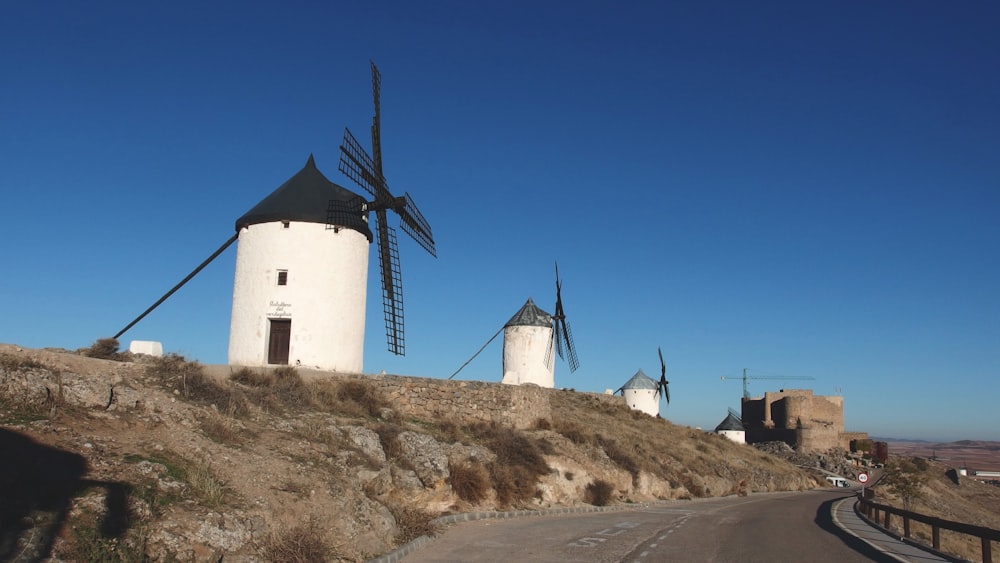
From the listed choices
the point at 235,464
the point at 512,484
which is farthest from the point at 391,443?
the point at 235,464

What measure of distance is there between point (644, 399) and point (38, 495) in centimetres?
5701

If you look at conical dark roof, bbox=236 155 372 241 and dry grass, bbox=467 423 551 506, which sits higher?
conical dark roof, bbox=236 155 372 241

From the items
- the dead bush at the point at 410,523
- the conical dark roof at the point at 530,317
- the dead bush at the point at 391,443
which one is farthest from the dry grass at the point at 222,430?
the conical dark roof at the point at 530,317

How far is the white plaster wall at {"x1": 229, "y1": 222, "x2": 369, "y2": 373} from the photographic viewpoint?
71.9 ft

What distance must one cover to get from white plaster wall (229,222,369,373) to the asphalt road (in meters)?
8.81

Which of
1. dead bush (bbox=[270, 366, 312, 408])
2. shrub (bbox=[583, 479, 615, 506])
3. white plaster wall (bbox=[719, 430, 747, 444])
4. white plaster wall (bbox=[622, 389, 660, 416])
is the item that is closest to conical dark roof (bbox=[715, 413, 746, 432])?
white plaster wall (bbox=[719, 430, 747, 444])

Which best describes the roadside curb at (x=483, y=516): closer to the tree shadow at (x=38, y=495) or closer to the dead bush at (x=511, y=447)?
the dead bush at (x=511, y=447)

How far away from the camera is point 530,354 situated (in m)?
42.8

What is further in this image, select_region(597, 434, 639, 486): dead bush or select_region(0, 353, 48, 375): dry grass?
select_region(597, 434, 639, 486): dead bush

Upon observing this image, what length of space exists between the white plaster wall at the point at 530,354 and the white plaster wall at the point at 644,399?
20.2m

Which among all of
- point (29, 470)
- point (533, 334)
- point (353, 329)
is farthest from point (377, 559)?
point (533, 334)

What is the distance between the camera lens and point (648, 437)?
3797 centimetres

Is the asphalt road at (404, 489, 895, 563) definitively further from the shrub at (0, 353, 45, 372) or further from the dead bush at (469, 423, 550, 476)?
the shrub at (0, 353, 45, 372)

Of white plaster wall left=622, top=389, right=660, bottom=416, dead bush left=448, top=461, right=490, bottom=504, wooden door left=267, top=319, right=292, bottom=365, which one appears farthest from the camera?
white plaster wall left=622, top=389, right=660, bottom=416
